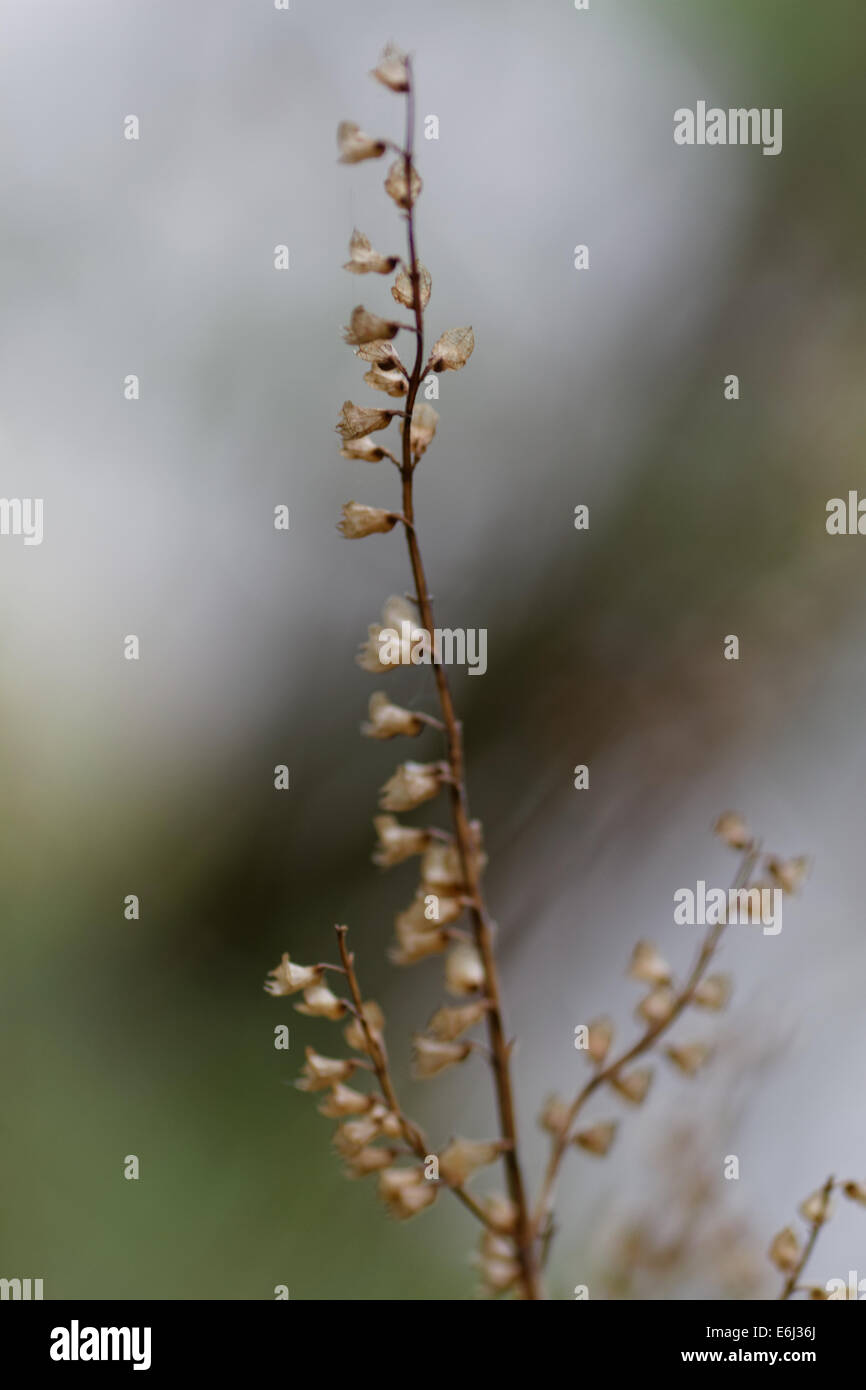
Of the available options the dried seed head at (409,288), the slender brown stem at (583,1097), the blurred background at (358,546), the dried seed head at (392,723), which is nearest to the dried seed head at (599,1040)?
Result: the slender brown stem at (583,1097)

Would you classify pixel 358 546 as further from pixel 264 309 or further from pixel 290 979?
pixel 290 979

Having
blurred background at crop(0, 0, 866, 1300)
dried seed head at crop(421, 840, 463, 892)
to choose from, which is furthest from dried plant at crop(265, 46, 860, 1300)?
blurred background at crop(0, 0, 866, 1300)

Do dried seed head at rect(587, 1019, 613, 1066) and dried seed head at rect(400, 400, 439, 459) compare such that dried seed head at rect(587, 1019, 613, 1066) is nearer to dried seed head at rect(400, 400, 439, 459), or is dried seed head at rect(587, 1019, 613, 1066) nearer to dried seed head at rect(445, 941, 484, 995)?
dried seed head at rect(445, 941, 484, 995)

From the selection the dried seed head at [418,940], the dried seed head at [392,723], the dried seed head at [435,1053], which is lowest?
the dried seed head at [435,1053]

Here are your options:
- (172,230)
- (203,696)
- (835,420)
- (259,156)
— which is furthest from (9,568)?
(835,420)

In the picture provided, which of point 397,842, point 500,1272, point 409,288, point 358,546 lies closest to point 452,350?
point 409,288

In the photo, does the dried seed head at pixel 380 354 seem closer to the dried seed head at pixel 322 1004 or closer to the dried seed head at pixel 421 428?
the dried seed head at pixel 421 428

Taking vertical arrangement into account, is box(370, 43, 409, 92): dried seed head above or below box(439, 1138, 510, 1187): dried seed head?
above

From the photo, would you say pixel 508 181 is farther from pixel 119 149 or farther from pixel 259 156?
pixel 119 149
